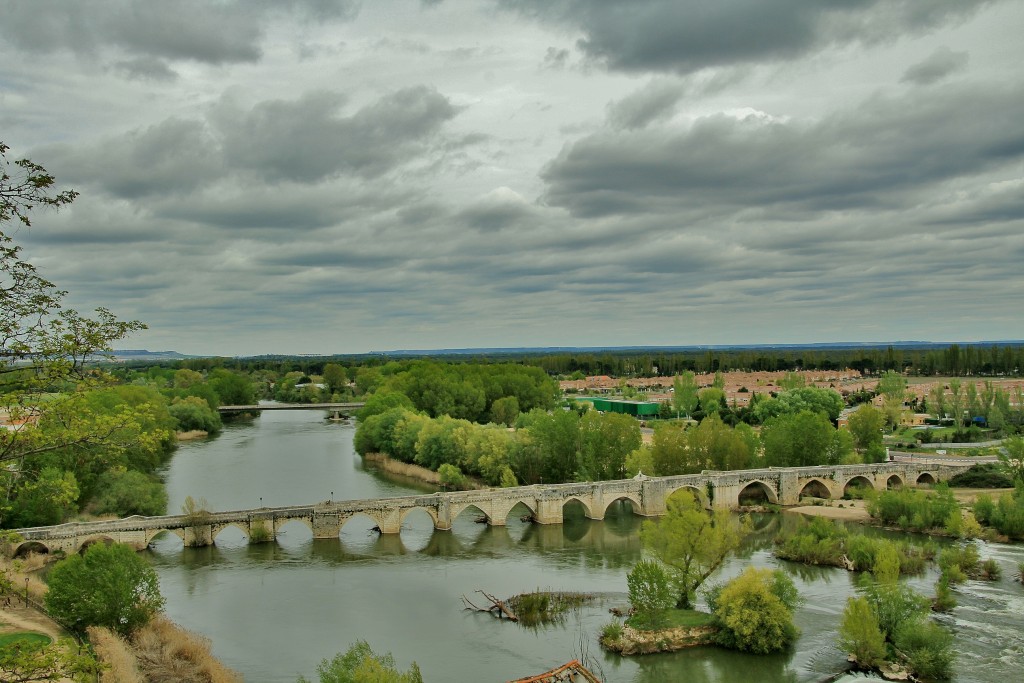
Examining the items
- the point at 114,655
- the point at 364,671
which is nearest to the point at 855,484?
the point at 364,671

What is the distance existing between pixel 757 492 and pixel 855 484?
674cm

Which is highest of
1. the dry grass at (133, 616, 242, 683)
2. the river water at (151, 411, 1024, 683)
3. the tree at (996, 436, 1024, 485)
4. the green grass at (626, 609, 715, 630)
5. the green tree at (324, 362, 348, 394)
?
the green tree at (324, 362, 348, 394)

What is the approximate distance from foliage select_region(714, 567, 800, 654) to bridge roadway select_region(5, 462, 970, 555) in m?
17.4

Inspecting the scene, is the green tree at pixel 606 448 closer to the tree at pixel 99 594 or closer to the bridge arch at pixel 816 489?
the bridge arch at pixel 816 489

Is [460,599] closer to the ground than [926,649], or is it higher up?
closer to the ground

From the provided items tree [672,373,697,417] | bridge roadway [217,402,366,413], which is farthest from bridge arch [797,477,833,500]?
bridge roadway [217,402,366,413]

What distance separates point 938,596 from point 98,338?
28.4 metres

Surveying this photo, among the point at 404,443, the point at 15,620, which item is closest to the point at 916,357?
the point at 404,443

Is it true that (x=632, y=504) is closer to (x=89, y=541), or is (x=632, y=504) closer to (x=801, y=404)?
(x=89, y=541)

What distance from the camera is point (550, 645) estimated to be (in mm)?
25719

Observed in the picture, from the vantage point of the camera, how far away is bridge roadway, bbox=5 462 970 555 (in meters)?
36.1

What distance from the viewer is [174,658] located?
23141 mm

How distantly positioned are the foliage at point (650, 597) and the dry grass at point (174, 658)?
12.2m

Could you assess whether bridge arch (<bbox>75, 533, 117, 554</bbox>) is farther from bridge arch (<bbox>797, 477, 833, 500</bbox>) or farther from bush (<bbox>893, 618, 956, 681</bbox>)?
bridge arch (<bbox>797, 477, 833, 500</bbox>)
